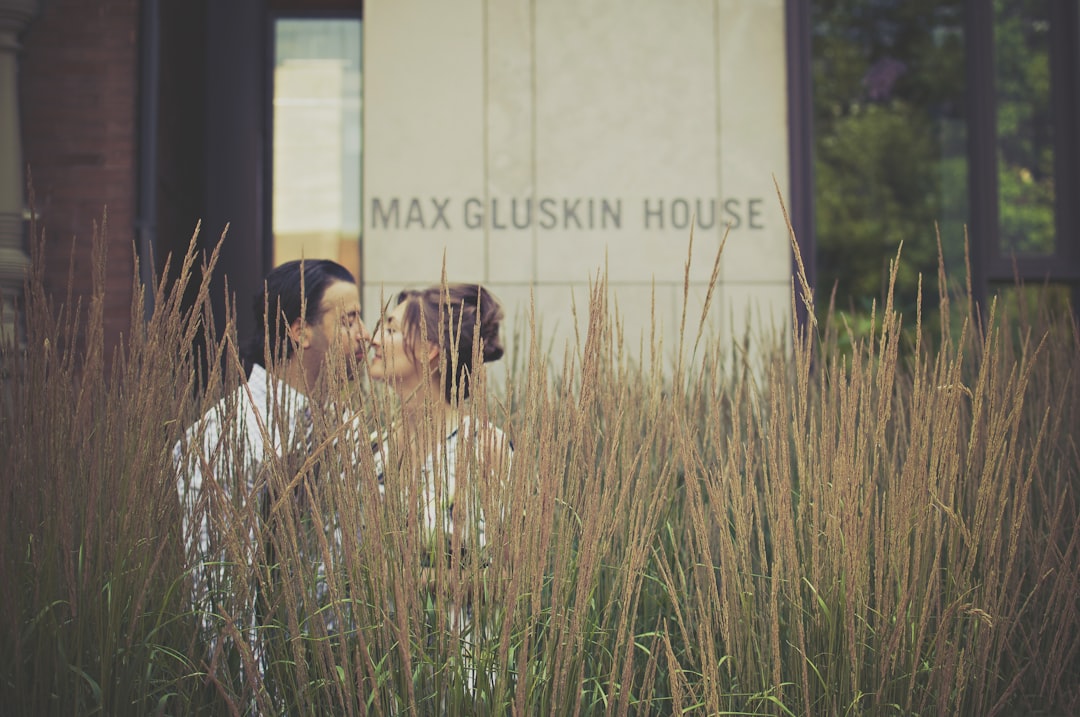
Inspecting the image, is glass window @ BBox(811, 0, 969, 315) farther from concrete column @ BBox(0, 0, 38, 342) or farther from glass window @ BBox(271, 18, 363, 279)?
concrete column @ BBox(0, 0, 38, 342)

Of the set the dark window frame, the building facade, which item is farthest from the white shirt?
the dark window frame

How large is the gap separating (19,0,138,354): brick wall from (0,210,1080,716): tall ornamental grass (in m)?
3.47

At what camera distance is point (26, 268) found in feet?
5.85

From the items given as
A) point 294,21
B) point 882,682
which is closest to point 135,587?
point 882,682

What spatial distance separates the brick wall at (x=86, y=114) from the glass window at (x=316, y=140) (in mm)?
898

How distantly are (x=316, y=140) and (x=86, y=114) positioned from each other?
1.22m

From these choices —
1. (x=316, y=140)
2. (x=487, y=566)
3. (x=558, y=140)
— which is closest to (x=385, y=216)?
(x=558, y=140)

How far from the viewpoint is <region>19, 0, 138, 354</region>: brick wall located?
5.11m

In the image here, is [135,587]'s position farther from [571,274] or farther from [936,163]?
[936,163]

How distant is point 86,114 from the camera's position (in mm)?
5133

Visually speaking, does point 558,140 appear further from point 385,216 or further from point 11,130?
point 11,130

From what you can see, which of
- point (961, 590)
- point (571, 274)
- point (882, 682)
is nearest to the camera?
point (882, 682)

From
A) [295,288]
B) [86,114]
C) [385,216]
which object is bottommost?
[295,288]

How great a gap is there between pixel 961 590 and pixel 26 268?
1.45 m
